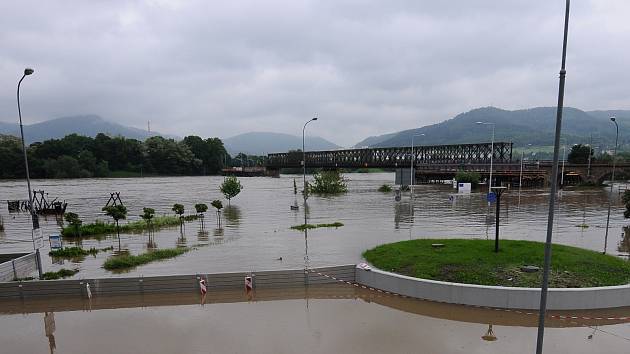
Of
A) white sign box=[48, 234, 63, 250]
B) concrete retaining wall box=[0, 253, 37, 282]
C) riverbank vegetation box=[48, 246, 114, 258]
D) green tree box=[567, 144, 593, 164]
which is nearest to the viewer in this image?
concrete retaining wall box=[0, 253, 37, 282]

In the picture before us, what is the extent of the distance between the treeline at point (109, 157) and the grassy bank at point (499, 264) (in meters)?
142

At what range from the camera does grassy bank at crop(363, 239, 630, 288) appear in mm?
14969

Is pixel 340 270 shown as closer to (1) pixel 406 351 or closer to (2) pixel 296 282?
(2) pixel 296 282

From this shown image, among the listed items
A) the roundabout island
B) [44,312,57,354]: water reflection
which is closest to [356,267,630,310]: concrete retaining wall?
the roundabout island

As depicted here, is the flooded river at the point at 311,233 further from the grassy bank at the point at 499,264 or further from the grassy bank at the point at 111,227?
the grassy bank at the point at 499,264

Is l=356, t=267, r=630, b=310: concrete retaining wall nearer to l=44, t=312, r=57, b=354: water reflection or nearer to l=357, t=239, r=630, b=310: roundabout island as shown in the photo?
l=357, t=239, r=630, b=310: roundabout island

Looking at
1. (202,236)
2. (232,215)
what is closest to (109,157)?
(232,215)

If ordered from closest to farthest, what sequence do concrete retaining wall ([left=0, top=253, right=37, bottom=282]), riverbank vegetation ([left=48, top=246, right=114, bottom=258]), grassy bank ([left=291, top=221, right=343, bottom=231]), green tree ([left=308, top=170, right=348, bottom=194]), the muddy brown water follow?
the muddy brown water < concrete retaining wall ([left=0, top=253, right=37, bottom=282]) < riverbank vegetation ([left=48, top=246, right=114, bottom=258]) < grassy bank ([left=291, top=221, right=343, bottom=231]) < green tree ([left=308, top=170, right=348, bottom=194])

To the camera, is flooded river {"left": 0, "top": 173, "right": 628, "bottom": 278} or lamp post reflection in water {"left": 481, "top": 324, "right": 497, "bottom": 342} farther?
flooded river {"left": 0, "top": 173, "right": 628, "bottom": 278}

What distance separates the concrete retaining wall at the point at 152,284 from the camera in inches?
605

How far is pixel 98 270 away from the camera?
19.3 meters

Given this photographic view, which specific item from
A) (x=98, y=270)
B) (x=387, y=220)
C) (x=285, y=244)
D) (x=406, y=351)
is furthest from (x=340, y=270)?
(x=387, y=220)

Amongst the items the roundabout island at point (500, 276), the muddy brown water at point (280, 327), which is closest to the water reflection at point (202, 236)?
the muddy brown water at point (280, 327)

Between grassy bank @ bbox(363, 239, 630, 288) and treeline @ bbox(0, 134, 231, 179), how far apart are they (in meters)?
142
